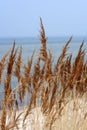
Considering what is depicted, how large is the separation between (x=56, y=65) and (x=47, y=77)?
0.37 feet

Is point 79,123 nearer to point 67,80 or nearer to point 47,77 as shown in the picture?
point 67,80

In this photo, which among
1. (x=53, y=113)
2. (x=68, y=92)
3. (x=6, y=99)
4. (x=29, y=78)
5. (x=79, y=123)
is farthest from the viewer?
(x=79, y=123)

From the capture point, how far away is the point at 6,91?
2252 millimetres

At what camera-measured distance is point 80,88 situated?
3199 mm

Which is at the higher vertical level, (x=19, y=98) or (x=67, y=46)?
(x=67, y=46)

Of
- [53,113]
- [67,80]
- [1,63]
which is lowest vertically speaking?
[53,113]

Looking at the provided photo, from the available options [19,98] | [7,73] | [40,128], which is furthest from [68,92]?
[7,73]

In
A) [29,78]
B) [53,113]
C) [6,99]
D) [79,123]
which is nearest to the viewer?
[6,99]

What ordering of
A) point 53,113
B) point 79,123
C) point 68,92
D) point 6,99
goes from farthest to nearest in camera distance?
point 79,123, point 68,92, point 53,113, point 6,99

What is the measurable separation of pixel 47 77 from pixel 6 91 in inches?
21.9

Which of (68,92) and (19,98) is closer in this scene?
(19,98)

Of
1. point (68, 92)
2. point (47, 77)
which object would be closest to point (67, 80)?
point (68, 92)

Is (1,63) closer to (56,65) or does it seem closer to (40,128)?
(56,65)

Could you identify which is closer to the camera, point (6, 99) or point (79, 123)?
point (6, 99)
